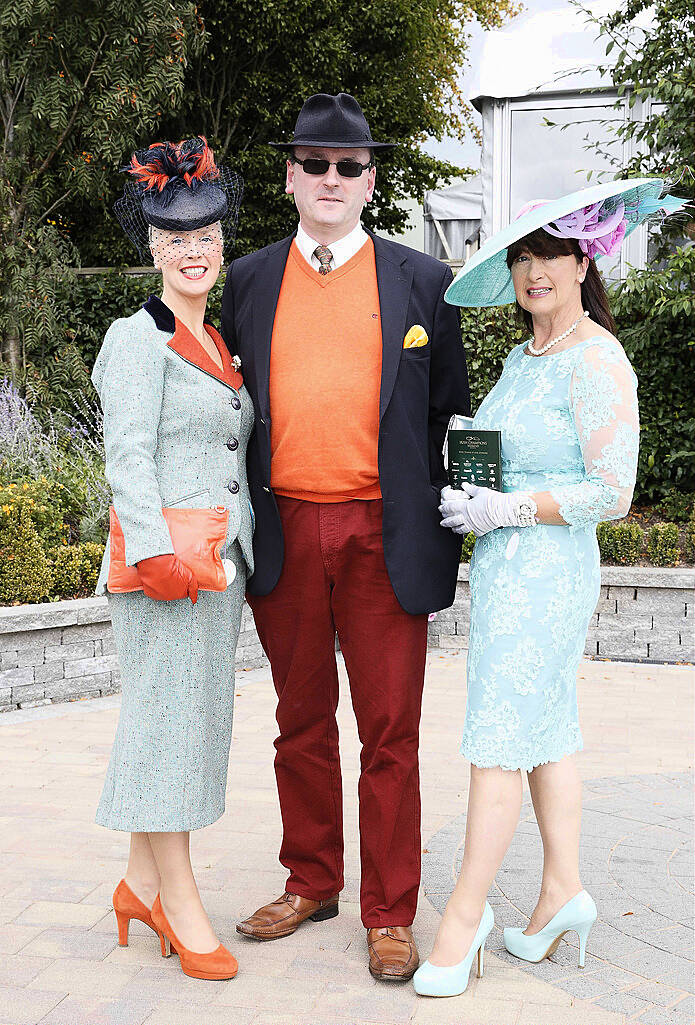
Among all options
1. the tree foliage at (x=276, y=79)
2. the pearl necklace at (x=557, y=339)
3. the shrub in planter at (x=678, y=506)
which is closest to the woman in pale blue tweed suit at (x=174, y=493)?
the pearl necklace at (x=557, y=339)

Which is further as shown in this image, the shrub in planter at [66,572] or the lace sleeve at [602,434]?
the shrub in planter at [66,572]

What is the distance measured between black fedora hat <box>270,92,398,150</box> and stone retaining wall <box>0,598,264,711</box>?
325cm

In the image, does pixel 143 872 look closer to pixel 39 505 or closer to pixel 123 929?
pixel 123 929

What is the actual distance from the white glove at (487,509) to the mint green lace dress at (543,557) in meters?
0.06

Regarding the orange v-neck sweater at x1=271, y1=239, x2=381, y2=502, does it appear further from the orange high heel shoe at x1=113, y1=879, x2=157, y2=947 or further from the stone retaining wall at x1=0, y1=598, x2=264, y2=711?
the stone retaining wall at x1=0, y1=598, x2=264, y2=711

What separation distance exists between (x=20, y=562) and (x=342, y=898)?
297 cm

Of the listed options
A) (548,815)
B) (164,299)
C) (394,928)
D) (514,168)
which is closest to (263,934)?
(394,928)

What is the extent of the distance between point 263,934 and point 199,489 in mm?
1326

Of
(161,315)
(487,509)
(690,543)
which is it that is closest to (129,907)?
(487,509)

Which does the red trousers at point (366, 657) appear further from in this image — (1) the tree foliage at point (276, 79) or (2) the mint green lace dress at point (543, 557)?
(1) the tree foliage at point (276, 79)

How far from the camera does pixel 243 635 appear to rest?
21.0 feet

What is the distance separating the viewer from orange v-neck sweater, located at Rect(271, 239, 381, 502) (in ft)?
9.32

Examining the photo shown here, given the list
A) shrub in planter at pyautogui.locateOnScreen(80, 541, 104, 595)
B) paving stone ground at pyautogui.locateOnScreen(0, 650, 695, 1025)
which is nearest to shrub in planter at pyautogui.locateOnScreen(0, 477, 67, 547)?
shrub in planter at pyautogui.locateOnScreen(80, 541, 104, 595)

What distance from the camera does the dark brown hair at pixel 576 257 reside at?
8.80ft
